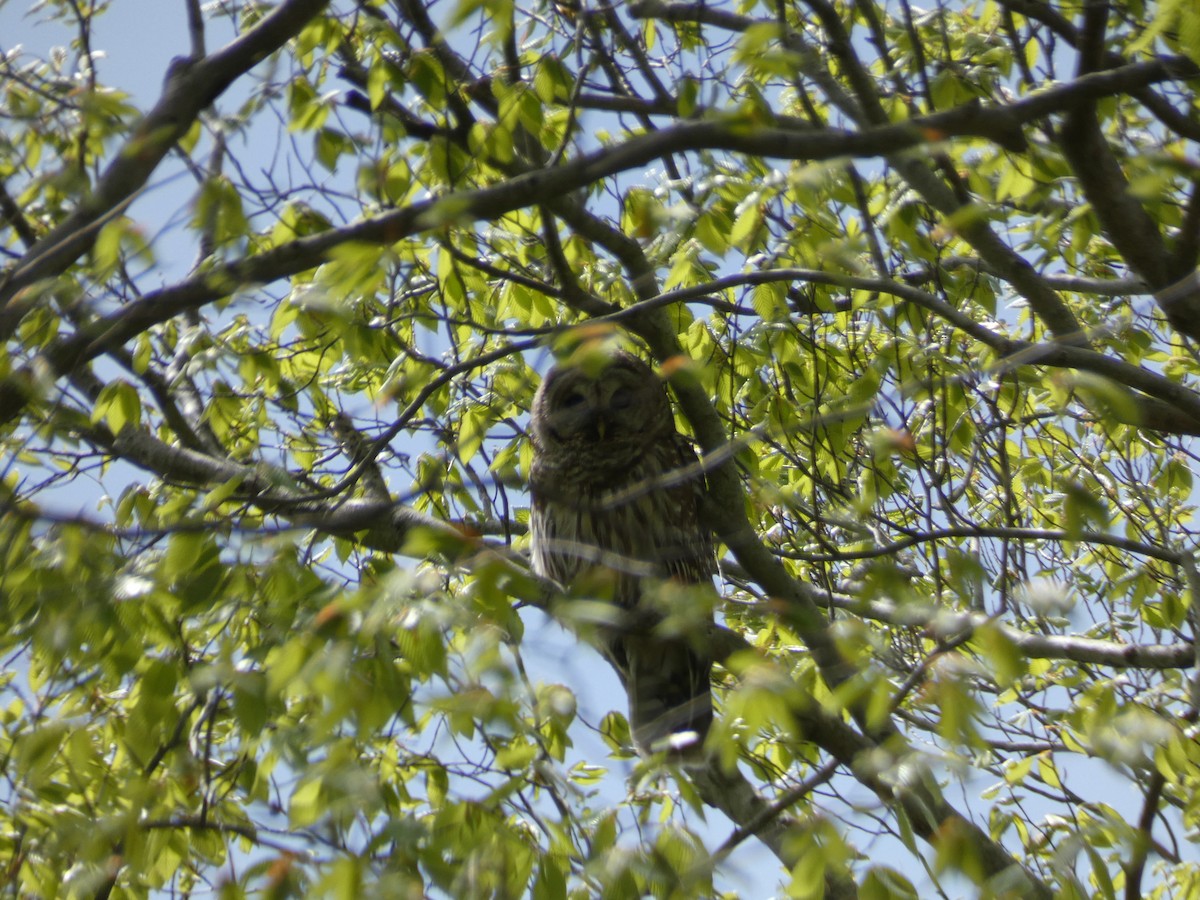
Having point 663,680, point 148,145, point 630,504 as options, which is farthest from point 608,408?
point 148,145

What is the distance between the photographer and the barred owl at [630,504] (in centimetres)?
555

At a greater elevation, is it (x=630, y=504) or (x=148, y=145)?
(x=148, y=145)

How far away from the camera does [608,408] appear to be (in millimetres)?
6074

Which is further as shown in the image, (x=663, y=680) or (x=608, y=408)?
(x=608, y=408)

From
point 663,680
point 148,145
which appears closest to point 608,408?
point 663,680

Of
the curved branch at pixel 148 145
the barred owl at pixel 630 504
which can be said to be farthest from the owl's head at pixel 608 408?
the curved branch at pixel 148 145

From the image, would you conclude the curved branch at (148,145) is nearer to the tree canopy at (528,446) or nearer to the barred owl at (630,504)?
the tree canopy at (528,446)

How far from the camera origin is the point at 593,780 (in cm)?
496

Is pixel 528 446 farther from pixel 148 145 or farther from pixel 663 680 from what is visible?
pixel 148 145

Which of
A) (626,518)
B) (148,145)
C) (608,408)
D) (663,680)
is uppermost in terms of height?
(148,145)

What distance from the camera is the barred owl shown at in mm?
5555

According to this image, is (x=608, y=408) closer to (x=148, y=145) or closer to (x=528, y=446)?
(x=528, y=446)

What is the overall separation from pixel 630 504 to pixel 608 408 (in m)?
0.54

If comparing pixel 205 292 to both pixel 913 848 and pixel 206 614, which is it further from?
pixel 913 848
